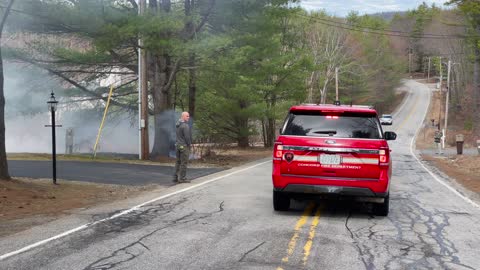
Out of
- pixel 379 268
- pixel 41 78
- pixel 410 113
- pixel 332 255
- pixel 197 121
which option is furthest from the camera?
pixel 410 113

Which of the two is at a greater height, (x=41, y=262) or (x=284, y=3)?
(x=284, y=3)

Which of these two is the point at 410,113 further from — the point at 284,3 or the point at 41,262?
the point at 41,262

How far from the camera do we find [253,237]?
747 cm

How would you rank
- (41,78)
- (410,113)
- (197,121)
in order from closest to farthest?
1. (41,78)
2. (197,121)
3. (410,113)

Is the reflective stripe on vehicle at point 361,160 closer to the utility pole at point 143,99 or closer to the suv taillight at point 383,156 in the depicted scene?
the suv taillight at point 383,156

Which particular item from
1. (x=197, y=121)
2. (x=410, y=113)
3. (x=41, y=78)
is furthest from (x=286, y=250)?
(x=410, y=113)

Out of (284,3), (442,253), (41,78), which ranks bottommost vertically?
(442,253)

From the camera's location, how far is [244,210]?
32.0 ft

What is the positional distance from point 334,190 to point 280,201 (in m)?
1.12

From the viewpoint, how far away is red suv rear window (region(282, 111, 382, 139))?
29.7 ft

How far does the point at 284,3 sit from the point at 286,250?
20.7 m

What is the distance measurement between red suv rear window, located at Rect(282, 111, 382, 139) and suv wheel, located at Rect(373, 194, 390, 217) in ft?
3.72

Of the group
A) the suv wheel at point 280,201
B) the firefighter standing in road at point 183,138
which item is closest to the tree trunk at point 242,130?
the firefighter standing in road at point 183,138

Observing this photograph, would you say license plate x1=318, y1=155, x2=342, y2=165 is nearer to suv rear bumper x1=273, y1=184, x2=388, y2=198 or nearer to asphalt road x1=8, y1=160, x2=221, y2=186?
suv rear bumper x1=273, y1=184, x2=388, y2=198
